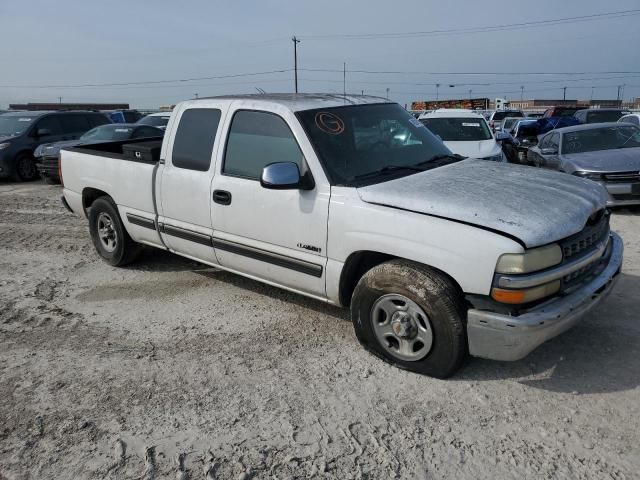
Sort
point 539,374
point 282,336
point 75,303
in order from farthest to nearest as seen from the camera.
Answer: point 75,303 → point 282,336 → point 539,374

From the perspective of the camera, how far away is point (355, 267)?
385 cm

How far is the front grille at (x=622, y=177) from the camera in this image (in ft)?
25.3

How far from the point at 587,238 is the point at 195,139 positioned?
3245mm

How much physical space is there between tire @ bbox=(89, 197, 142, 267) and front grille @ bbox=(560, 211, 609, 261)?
4423mm

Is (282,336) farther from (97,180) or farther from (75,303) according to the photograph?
(97,180)

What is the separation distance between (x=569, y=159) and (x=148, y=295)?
6.97 metres

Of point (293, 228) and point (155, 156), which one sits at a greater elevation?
point (155, 156)

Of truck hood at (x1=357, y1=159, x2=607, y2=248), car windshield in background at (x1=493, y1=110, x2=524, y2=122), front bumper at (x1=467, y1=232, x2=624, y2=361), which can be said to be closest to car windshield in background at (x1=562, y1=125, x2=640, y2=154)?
truck hood at (x1=357, y1=159, x2=607, y2=248)

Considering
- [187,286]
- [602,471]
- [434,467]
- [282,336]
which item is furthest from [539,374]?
[187,286]

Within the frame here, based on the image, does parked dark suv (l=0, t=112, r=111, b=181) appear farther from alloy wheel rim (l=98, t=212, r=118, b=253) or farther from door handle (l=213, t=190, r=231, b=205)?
door handle (l=213, t=190, r=231, b=205)

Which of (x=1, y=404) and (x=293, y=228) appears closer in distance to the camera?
(x=1, y=404)

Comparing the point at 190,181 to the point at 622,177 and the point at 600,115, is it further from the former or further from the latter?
the point at 600,115

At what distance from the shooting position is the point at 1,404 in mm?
3361

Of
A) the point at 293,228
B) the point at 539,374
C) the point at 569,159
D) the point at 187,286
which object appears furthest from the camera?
the point at 569,159
